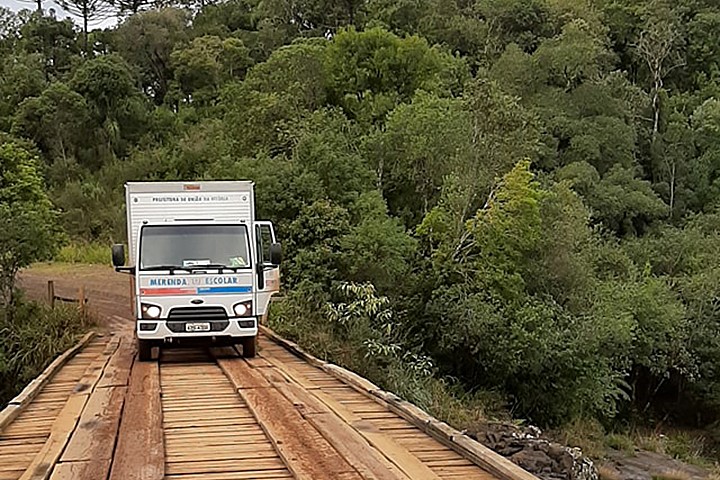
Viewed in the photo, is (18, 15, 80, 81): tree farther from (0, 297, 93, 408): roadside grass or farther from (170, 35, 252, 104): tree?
(0, 297, 93, 408): roadside grass

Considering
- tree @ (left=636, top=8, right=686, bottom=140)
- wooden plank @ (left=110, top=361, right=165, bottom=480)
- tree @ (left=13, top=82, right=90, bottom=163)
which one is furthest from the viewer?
tree @ (left=636, top=8, right=686, bottom=140)

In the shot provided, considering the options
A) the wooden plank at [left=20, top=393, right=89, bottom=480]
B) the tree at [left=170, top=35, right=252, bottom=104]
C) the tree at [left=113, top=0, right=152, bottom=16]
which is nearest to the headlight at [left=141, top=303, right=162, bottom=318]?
the wooden plank at [left=20, top=393, right=89, bottom=480]

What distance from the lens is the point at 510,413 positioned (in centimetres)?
2403

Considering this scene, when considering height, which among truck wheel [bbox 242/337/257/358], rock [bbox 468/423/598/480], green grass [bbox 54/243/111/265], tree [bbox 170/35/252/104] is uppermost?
tree [bbox 170/35/252/104]

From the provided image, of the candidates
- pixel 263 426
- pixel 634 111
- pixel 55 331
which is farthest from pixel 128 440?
pixel 634 111

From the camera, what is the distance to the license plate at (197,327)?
11.9 metres

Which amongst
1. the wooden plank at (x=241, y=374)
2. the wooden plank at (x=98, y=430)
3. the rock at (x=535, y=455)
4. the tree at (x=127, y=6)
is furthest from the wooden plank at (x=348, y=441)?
the tree at (x=127, y=6)

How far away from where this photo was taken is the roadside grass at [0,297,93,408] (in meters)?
16.4

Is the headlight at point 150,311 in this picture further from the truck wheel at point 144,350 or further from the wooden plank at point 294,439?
the wooden plank at point 294,439

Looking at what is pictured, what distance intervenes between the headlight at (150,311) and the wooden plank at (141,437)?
1519 millimetres

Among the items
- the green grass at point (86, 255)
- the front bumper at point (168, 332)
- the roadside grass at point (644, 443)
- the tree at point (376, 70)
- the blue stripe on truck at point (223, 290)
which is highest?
the tree at point (376, 70)

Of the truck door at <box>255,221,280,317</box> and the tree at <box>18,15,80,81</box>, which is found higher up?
the tree at <box>18,15,80,81</box>

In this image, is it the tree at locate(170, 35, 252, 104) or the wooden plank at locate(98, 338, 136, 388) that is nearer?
the wooden plank at locate(98, 338, 136, 388)

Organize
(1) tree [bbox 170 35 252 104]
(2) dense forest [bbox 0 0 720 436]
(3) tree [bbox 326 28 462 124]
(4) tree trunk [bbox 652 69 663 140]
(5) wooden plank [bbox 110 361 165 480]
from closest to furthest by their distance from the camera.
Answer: (5) wooden plank [bbox 110 361 165 480] → (2) dense forest [bbox 0 0 720 436] → (3) tree [bbox 326 28 462 124] → (4) tree trunk [bbox 652 69 663 140] → (1) tree [bbox 170 35 252 104]
